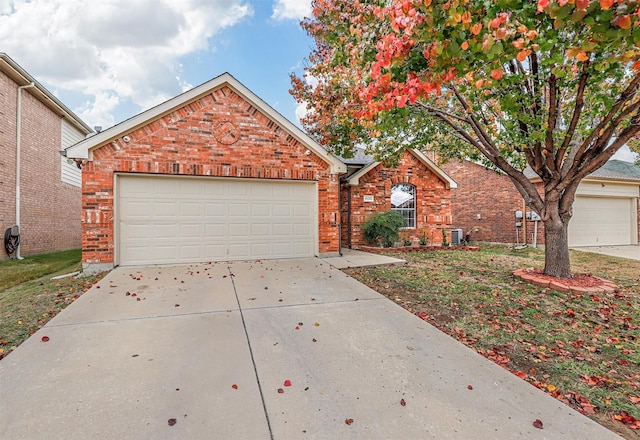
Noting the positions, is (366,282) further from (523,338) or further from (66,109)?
(66,109)

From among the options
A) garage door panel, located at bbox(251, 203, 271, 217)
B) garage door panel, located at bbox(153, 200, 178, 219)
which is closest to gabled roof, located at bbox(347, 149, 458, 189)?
garage door panel, located at bbox(251, 203, 271, 217)

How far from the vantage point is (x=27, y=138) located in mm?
10164

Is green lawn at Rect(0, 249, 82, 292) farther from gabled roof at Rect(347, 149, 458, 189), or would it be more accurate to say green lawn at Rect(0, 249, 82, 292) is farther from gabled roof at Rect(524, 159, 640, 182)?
gabled roof at Rect(524, 159, 640, 182)

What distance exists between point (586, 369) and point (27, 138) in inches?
591

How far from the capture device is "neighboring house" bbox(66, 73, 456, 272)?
682 cm

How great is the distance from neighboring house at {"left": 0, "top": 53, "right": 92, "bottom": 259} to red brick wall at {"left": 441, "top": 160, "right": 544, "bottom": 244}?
54.2 ft

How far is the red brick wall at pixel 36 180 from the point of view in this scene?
927 centimetres

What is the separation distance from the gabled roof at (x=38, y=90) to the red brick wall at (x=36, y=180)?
165 mm

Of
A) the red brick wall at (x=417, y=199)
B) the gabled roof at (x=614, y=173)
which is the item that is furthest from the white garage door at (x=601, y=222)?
the red brick wall at (x=417, y=199)

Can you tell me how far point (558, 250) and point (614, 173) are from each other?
40.2ft

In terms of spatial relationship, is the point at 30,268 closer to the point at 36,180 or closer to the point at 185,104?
the point at 36,180

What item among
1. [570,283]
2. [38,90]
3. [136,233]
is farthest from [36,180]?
[570,283]

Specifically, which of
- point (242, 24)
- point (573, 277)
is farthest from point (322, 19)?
point (573, 277)

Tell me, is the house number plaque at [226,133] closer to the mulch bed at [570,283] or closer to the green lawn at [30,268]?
the green lawn at [30,268]
